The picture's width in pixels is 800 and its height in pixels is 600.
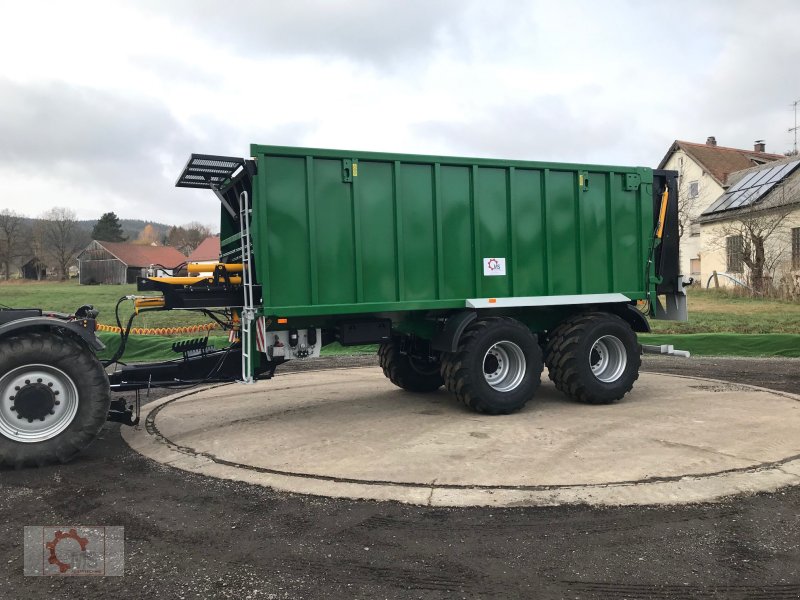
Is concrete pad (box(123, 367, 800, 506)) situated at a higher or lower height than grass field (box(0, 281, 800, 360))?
lower

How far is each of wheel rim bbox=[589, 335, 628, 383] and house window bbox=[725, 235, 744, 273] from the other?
80.0 ft

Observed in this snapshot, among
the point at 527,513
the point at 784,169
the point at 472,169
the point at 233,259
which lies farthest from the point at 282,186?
the point at 784,169

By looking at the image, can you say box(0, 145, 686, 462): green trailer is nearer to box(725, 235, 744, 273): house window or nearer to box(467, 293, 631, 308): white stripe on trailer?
box(467, 293, 631, 308): white stripe on trailer

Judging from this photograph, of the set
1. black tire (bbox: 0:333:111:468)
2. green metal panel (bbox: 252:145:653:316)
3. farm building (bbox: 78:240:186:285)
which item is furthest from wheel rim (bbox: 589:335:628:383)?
farm building (bbox: 78:240:186:285)

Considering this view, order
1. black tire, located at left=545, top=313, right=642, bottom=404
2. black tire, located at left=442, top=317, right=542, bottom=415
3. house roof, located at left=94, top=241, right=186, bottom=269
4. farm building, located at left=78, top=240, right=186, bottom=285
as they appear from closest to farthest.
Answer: black tire, located at left=442, top=317, right=542, bottom=415 < black tire, located at left=545, top=313, right=642, bottom=404 < farm building, located at left=78, top=240, right=186, bottom=285 < house roof, located at left=94, top=241, right=186, bottom=269

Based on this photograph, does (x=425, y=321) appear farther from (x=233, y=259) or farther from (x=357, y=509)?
(x=357, y=509)

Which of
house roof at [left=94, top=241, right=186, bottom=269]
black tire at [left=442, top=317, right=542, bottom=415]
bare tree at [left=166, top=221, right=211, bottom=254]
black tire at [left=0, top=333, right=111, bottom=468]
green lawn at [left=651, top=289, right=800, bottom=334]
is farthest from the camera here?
bare tree at [left=166, top=221, right=211, bottom=254]

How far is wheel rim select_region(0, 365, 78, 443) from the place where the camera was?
5125 mm

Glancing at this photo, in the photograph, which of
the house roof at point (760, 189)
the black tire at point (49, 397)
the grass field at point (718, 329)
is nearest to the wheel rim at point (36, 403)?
the black tire at point (49, 397)

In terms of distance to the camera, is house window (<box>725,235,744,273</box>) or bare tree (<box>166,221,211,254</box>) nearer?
house window (<box>725,235,744,273</box>)

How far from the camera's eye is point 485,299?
7.04 meters

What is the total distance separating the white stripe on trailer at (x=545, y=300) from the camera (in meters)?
7.00

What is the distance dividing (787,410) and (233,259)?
6.69 meters

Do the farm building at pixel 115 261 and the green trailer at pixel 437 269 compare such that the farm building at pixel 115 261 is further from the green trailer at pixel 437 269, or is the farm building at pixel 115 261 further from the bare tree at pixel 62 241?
the green trailer at pixel 437 269
